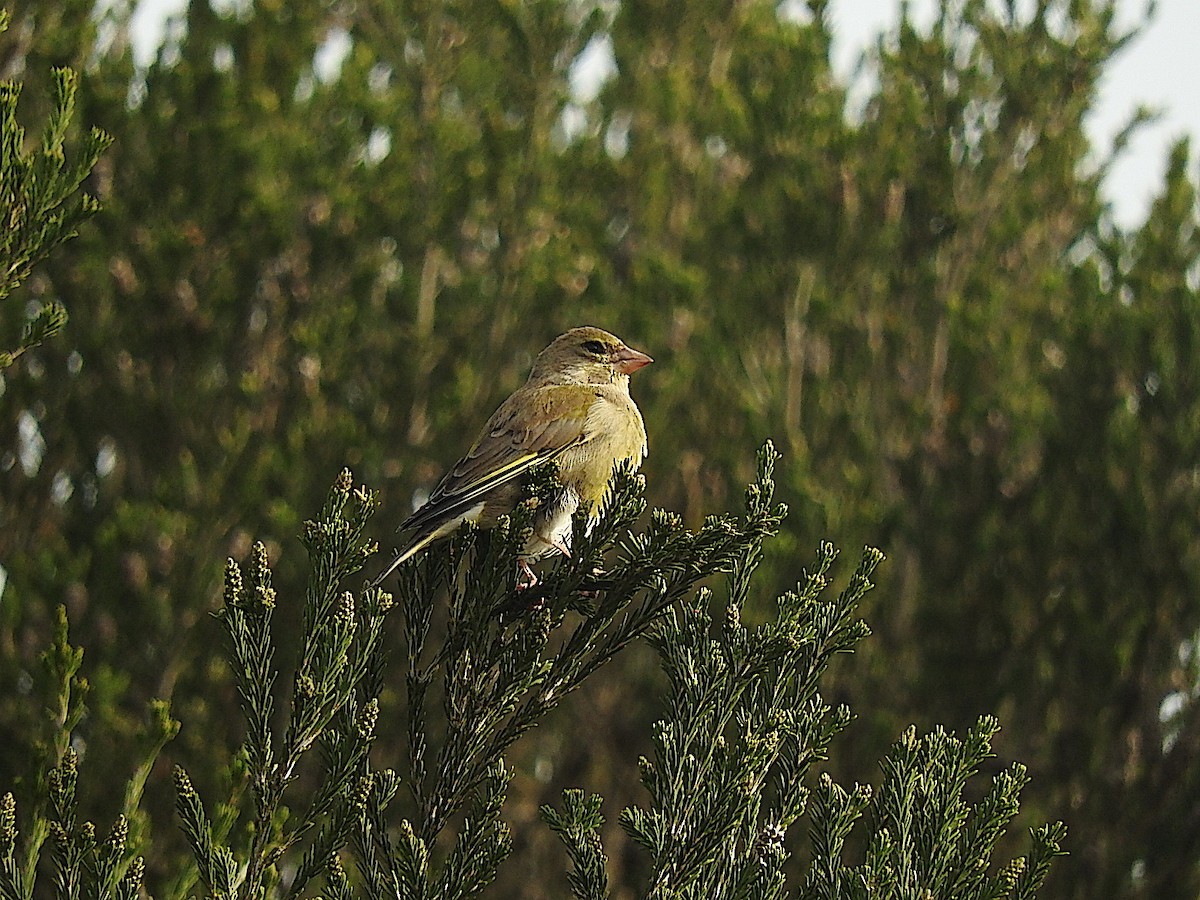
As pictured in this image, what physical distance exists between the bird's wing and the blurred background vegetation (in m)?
3.39

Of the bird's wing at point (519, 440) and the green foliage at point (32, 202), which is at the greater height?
the green foliage at point (32, 202)

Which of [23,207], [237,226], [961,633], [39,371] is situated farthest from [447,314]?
[23,207]

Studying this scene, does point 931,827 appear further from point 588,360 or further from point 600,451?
point 588,360

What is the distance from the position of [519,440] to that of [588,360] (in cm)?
96

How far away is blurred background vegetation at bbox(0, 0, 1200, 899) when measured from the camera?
27.2 feet

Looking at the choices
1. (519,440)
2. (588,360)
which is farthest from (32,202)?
(588,360)

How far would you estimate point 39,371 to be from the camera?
28.1ft

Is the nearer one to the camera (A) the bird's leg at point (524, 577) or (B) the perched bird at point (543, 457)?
(A) the bird's leg at point (524, 577)

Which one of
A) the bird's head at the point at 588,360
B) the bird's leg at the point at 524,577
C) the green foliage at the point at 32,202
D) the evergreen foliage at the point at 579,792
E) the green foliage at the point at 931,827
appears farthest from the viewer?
the bird's head at the point at 588,360

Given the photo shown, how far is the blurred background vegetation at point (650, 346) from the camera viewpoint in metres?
8.30

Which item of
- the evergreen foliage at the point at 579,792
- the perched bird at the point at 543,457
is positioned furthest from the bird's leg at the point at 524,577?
the evergreen foliage at the point at 579,792

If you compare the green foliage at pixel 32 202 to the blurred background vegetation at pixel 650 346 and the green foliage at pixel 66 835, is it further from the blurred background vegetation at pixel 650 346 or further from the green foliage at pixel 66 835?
the blurred background vegetation at pixel 650 346

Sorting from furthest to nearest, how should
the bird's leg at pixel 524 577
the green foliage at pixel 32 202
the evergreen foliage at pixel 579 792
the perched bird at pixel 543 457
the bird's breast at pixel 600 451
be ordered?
1. the bird's breast at pixel 600 451
2. the perched bird at pixel 543 457
3. the bird's leg at pixel 524 577
4. the green foliage at pixel 32 202
5. the evergreen foliage at pixel 579 792

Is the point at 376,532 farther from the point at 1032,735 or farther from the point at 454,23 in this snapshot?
the point at 1032,735
